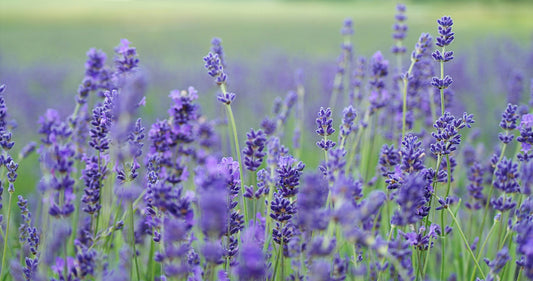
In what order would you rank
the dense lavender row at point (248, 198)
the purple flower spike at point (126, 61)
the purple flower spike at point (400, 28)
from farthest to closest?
1. the purple flower spike at point (400, 28)
2. the purple flower spike at point (126, 61)
3. the dense lavender row at point (248, 198)

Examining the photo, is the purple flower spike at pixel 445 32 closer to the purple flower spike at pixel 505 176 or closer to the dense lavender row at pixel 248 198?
the dense lavender row at pixel 248 198

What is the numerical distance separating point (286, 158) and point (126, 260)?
0.54 metres

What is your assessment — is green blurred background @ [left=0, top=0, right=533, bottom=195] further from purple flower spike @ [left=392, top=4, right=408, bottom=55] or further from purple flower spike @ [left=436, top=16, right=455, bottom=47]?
purple flower spike @ [left=436, top=16, right=455, bottom=47]

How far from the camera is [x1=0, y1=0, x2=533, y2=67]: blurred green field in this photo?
499 inches

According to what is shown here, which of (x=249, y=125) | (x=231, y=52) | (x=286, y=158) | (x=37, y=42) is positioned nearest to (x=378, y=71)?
(x=286, y=158)

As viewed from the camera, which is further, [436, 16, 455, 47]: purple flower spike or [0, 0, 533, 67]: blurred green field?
[0, 0, 533, 67]: blurred green field

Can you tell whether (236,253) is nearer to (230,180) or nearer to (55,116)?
(230,180)

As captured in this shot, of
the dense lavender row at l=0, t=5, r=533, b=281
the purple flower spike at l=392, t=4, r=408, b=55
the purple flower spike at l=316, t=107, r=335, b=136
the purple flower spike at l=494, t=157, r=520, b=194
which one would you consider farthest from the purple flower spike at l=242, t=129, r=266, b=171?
the purple flower spike at l=392, t=4, r=408, b=55

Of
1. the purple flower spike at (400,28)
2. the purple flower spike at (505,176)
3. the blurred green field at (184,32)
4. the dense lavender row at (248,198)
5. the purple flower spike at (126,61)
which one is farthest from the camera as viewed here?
the blurred green field at (184,32)

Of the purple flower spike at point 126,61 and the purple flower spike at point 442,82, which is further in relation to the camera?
the purple flower spike at point 126,61

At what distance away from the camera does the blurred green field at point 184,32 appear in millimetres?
12672

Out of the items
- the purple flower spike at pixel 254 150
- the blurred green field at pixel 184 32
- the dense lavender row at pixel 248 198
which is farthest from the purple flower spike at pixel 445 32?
the blurred green field at pixel 184 32

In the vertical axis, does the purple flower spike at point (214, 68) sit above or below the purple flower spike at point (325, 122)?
above

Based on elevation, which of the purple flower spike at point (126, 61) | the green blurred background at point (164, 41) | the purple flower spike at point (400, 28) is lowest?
the green blurred background at point (164, 41)
